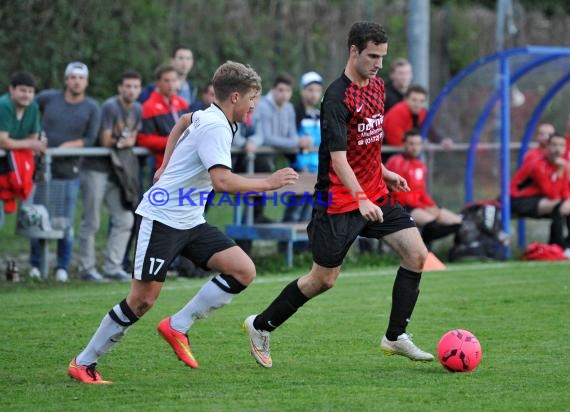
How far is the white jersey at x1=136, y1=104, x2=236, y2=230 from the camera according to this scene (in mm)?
6676

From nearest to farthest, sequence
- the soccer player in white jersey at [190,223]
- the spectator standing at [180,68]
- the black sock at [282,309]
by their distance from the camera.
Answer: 1. the soccer player in white jersey at [190,223]
2. the black sock at [282,309]
3. the spectator standing at [180,68]

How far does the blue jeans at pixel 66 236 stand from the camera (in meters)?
11.8

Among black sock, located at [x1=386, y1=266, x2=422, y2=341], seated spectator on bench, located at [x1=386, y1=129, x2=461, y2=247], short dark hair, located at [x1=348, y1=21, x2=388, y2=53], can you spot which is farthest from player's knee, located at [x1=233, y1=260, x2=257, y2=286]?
seated spectator on bench, located at [x1=386, y1=129, x2=461, y2=247]

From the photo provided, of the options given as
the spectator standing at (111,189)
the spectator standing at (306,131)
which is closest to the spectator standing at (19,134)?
the spectator standing at (111,189)

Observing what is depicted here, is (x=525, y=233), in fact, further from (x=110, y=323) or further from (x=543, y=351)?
(x=110, y=323)

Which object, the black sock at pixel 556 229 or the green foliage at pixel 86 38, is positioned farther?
the green foliage at pixel 86 38

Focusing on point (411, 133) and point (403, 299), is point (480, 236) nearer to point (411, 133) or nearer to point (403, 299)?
point (411, 133)

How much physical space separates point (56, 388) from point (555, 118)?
11655 mm

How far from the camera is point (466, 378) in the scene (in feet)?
22.2

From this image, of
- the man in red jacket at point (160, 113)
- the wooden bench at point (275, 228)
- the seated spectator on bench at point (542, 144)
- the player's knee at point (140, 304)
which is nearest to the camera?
the player's knee at point (140, 304)

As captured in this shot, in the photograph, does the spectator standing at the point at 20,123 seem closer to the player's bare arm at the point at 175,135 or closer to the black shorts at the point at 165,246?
the player's bare arm at the point at 175,135

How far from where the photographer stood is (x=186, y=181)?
22.2 ft

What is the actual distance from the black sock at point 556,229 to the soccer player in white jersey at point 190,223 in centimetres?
808

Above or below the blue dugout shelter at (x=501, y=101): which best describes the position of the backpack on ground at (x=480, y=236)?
below
